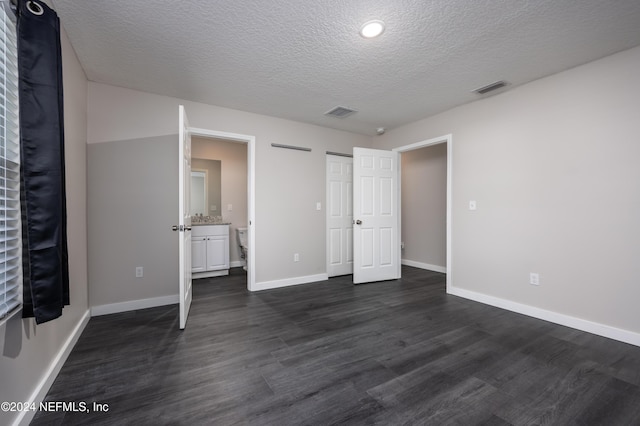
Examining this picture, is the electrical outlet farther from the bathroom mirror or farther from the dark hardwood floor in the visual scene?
the bathroom mirror

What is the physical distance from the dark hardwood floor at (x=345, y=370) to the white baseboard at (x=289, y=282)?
81cm

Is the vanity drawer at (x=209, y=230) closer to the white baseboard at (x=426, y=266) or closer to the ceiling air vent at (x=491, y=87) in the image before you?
the white baseboard at (x=426, y=266)

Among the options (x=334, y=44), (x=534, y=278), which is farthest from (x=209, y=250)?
(x=534, y=278)

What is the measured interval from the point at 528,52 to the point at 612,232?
5.75 ft

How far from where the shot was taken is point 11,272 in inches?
52.5

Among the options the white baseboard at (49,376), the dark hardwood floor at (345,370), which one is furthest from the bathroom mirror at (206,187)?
the white baseboard at (49,376)

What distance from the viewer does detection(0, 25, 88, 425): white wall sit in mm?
1286

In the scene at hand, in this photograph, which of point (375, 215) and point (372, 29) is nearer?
point (372, 29)

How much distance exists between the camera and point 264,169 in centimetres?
388

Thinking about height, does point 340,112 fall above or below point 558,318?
above

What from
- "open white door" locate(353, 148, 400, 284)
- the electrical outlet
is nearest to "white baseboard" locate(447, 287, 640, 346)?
the electrical outlet

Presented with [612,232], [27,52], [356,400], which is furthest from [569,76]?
[27,52]

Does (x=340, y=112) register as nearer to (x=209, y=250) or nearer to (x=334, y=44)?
(x=334, y=44)

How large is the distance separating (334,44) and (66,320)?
3.05 meters
